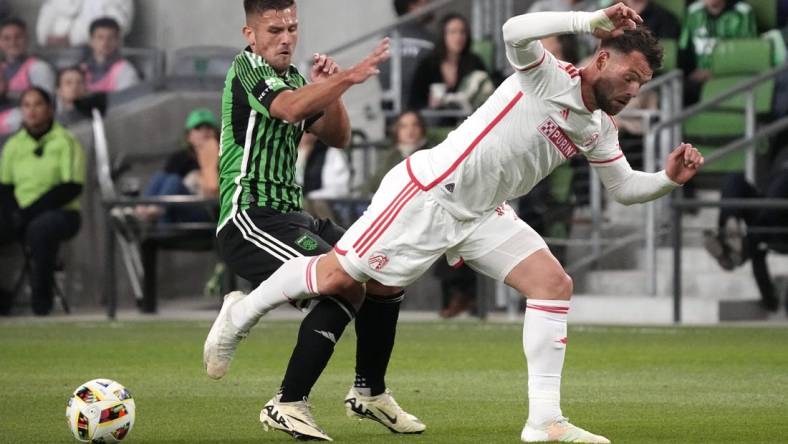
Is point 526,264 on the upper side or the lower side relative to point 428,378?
upper

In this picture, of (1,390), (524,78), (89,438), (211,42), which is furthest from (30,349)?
A: (211,42)

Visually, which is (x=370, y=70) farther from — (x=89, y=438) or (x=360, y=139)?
(x=360, y=139)

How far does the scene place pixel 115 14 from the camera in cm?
2173

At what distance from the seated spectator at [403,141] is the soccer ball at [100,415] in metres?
9.33

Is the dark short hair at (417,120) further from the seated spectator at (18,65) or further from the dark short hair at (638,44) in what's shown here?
the dark short hair at (638,44)

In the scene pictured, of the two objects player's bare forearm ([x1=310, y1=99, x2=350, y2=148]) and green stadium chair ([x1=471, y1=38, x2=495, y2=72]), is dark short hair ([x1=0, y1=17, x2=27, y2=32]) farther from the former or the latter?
player's bare forearm ([x1=310, y1=99, x2=350, y2=148])

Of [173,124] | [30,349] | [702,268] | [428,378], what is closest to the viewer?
[428,378]

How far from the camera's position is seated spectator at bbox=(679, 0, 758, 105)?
1870 centimetres

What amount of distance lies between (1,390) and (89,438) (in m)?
2.87

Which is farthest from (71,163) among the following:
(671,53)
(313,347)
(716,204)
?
(313,347)

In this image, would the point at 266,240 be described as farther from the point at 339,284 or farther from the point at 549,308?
the point at 549,308

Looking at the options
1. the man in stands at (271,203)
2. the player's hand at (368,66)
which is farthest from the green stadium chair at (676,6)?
the player's hand at (368,66)

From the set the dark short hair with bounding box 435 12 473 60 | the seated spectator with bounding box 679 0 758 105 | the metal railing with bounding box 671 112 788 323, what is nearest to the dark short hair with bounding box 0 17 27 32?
the dark short hair with bounding box 435 12 473 60

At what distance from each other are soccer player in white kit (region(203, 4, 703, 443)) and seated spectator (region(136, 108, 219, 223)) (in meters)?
10.1
